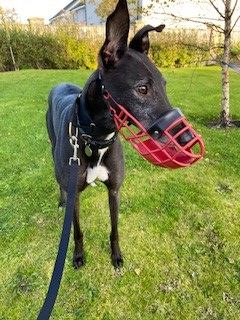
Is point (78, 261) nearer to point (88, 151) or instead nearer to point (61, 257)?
point (88, 151)

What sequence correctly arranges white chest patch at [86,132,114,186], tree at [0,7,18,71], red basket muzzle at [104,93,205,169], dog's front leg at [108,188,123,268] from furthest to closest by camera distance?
tree at [0,7,18,71] < dog's front leg at [108,188,123,268] < white chest patch at [86,132,114,186] < red basket muzzle at [104,93,205,169]

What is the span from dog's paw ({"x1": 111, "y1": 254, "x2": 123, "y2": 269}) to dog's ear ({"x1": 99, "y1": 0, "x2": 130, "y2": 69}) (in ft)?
6.89

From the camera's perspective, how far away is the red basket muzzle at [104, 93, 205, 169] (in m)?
2.10

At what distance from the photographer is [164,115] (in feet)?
7.07

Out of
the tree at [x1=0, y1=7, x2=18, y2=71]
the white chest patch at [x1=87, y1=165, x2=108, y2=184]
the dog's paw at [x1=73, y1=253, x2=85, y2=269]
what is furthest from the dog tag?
the tree at [x1=0, y1=7, x2=18, y2=71]

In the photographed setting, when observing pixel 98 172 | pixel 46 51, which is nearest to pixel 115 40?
pixel 98 172

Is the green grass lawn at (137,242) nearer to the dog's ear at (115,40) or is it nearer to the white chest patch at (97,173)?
the white chest patch at (97,173)

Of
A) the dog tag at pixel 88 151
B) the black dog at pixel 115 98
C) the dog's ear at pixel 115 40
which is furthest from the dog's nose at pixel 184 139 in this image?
the dog tag at pixel 88 151

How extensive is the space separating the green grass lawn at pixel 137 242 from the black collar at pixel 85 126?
1463 millimetres

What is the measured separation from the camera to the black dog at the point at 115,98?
225 cm

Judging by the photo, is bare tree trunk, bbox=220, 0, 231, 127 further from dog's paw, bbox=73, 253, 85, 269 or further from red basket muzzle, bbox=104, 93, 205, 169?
red basket muzzle, bbox=104, 93, 205, 169

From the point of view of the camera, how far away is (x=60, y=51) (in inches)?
795

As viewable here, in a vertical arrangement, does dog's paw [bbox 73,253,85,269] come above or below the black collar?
below

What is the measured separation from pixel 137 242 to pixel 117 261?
41 cm
